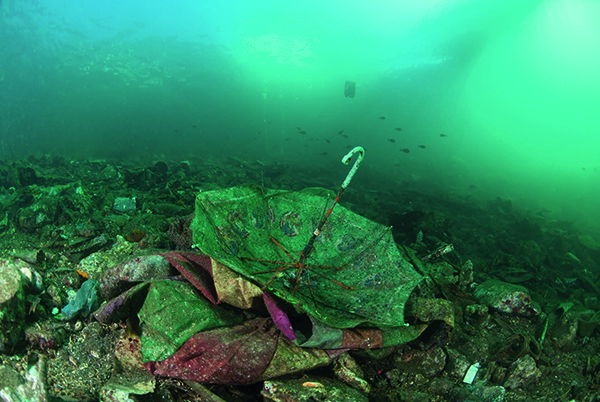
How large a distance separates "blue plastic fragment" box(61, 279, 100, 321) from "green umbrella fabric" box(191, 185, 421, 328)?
174 cm

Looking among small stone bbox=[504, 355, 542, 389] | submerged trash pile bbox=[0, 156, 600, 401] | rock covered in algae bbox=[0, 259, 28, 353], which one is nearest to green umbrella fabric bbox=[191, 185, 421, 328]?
submerged trash pile bbox=[0, 156, 600, 401]

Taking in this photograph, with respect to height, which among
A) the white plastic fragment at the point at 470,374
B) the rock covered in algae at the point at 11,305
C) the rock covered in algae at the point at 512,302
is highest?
the rock covered in algae at the point at 11,305

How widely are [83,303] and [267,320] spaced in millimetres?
2173

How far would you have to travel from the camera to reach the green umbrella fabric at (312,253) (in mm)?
2552

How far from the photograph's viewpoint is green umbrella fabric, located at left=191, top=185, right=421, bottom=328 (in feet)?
8.37

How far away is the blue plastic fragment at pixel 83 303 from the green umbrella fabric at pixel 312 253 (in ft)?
5.70

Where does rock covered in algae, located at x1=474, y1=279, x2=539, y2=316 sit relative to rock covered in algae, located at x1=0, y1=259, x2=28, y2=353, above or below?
below

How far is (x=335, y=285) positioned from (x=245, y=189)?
1.48 meters

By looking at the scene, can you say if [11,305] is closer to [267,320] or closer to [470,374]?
[267,320]

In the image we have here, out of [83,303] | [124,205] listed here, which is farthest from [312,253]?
[124,205]

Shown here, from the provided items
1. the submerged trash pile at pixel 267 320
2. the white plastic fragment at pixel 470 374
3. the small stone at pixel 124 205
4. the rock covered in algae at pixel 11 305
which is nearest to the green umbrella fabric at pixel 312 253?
the submerged trash pile at pixel 267 320

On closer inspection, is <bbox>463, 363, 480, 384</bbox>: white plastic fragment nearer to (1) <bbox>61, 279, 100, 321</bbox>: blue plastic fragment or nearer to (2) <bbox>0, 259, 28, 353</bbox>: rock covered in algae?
(1) <bbox>61, 279, 100, 321</bbox>: blue plastic fragment

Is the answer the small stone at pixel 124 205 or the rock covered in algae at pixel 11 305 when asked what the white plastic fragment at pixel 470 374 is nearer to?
the rock covered in algae at pixel 11 305

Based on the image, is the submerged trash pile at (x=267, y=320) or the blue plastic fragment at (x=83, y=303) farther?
the blue plastic fragment at (x=83, y=303)
